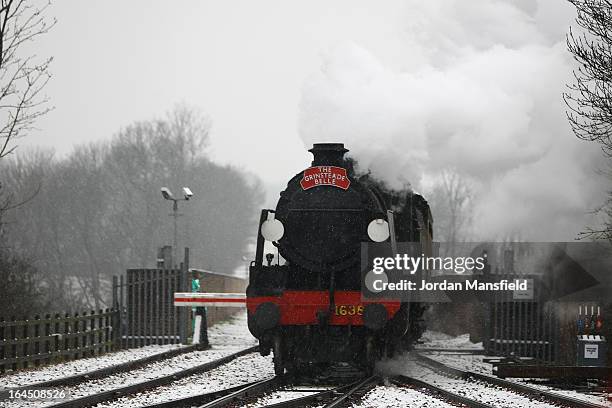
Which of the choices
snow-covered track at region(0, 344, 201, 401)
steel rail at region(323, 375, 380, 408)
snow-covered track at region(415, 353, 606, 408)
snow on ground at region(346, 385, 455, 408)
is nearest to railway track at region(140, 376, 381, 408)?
steel rail at region(323, 375, 380, 408)

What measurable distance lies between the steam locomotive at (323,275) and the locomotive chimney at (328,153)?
0.04ft

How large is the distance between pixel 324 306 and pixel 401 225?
185 cm

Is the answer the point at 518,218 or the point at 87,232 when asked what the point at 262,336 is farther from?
the point at 87,232

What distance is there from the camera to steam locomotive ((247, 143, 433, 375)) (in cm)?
1223

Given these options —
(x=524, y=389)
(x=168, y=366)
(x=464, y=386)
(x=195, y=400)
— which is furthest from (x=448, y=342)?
(x=195, y=400)

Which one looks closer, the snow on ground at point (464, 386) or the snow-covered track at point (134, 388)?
the snow-covered track at point (134, 388)

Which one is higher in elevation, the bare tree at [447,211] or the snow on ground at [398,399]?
the bare tree at [447,211]

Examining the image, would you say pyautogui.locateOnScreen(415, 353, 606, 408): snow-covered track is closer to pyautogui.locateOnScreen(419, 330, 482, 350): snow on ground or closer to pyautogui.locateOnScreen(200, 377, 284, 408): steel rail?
pyautogui.locateOnScreen(200, 377, 284, 408): steel rail

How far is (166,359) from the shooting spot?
16.2m

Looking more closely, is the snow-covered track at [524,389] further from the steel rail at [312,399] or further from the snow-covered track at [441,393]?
the steel rail at [312,399]

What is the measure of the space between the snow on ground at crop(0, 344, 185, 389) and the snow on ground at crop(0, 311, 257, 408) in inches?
24.3

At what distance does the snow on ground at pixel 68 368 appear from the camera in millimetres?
12492

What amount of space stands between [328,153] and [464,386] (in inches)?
139

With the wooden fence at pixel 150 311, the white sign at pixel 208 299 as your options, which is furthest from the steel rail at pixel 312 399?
the wooden fence at pixel 150 311
